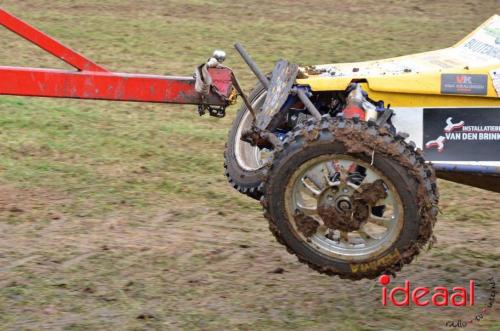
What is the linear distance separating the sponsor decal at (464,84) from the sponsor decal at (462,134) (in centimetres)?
10

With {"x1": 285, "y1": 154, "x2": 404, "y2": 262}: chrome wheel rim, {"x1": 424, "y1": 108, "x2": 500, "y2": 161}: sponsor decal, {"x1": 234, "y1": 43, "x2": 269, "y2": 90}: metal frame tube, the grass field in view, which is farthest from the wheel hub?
{"x1": 234, "y1": 43, "x2": 269, "y2": 90}: metal frame tube

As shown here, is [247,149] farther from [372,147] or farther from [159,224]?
[372,147]

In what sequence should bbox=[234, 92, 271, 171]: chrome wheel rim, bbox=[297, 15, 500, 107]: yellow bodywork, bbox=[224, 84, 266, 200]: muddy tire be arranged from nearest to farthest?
bbox=[297, 15, 500, 107]: yellow bodywork
bbox=[224, 84, 266, 200]: muddy tire
bbox=[234, 92, 271, 171]: chrome wheel rim

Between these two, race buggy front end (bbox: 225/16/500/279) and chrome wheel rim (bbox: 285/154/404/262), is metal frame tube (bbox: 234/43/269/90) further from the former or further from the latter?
chrome wheel rim (bbox: 285/154/404/262)

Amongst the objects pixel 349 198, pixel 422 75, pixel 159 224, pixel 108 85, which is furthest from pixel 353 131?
pixel 159 224

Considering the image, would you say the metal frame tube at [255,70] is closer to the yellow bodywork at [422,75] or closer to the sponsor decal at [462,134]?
the yellow bodywork at [422,75]

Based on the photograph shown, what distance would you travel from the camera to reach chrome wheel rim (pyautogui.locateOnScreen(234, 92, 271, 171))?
241 inches

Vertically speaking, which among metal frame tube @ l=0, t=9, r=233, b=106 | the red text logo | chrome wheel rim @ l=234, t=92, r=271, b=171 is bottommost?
the red text logo

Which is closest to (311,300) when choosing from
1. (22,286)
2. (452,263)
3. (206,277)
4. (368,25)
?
(206,277)

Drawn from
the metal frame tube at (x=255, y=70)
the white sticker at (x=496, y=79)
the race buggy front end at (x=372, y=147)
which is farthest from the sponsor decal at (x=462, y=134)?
the metal frame tube at (x=255, y=70)

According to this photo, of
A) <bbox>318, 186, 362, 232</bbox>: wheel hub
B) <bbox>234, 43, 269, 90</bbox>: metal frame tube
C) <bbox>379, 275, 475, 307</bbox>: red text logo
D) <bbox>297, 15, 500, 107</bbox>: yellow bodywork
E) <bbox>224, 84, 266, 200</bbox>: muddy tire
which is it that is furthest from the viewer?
<bbox>224, 84, 266, 200</bbox>: muddy tire

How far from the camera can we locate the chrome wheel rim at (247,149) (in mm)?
6133

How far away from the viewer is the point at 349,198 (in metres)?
4.98

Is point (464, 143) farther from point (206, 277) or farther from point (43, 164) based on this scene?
point (43, 164)
